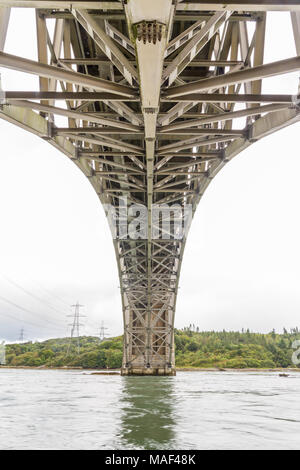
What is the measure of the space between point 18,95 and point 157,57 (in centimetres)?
385

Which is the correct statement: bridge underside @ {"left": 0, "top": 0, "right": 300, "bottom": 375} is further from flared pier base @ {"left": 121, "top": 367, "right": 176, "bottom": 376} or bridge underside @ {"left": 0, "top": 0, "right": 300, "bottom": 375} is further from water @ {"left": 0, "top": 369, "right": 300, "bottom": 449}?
flared pier base @ {"left": 121, "top": 367, "right": 176, "bottom": 376}

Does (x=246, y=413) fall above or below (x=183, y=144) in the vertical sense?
below

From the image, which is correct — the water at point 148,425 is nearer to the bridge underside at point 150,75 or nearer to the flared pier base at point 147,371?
the bridge underside at point 150,75

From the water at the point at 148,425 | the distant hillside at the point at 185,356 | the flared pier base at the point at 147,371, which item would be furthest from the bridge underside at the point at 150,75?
the distant hillside at the point at 185,356

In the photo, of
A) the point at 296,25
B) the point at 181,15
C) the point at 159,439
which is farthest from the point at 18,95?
the point at 159,439

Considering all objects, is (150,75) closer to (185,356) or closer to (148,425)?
(148,425)

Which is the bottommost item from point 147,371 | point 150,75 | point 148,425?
point 148,425

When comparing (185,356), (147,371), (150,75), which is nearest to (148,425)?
(150,75)

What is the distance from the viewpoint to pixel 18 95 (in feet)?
29.0

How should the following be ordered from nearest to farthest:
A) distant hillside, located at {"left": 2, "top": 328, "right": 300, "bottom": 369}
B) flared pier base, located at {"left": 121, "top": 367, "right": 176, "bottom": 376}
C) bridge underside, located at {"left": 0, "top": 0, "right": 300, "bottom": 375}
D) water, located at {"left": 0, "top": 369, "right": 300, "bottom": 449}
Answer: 1. bridge underside, located at {"left": 0, "top": 0, "right": 300, "bottom": 375}
2. water, located at {"left": 0, "top": 369, "right": 300, "bottom": 449}
3. flared pier base, located at {"left": 121, "top": 367, "right": 176, "bottom": 376}
4. distant hillside, located at {"left": 2, "top": 328, "right": 300, "bottom": 369}

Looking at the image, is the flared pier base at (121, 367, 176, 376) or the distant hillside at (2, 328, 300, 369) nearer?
the flared pier base at (121, 367, 176, 376)

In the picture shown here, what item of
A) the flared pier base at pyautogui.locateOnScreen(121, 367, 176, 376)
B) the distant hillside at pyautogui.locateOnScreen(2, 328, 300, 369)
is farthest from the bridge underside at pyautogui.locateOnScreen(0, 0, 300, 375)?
the distant hillside at pyautogui.locateOnScreen(2, 328, 300, 369)

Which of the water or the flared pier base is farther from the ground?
the flared pier base
